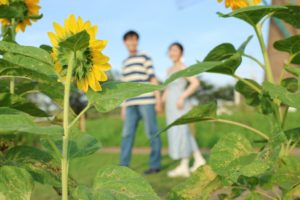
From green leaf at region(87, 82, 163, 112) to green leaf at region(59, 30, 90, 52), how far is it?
109 millimetres

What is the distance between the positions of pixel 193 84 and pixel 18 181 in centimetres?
367

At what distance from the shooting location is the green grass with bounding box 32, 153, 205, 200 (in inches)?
150

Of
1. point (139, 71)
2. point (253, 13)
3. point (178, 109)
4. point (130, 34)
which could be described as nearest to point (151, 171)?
point (178, 109)

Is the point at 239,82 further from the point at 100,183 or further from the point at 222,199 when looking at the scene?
the point at 100,183

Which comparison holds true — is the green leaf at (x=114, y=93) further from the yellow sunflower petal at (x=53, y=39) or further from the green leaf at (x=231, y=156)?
the green leaf at (x=231, y=156)

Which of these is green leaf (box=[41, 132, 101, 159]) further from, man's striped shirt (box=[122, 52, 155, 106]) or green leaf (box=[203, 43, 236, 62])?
man's striped shirt (box=[122, 52, 155, 106])

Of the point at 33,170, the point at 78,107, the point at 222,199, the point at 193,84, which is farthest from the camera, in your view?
the point at 78,107

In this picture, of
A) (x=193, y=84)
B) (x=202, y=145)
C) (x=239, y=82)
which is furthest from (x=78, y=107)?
(x=239, y=82)

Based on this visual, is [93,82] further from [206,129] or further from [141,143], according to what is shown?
[141,143]

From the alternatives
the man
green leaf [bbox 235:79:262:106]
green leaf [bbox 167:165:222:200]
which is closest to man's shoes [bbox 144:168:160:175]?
the man

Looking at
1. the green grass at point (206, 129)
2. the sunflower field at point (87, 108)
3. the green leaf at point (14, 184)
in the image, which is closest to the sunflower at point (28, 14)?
the sunflower field at point (87, 108)

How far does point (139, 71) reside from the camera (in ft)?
15.8

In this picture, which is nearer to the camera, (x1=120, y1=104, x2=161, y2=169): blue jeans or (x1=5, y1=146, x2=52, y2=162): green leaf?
(x1=5, y1=146, x2=52, y2=162): green leaf

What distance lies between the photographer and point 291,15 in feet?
4.28
